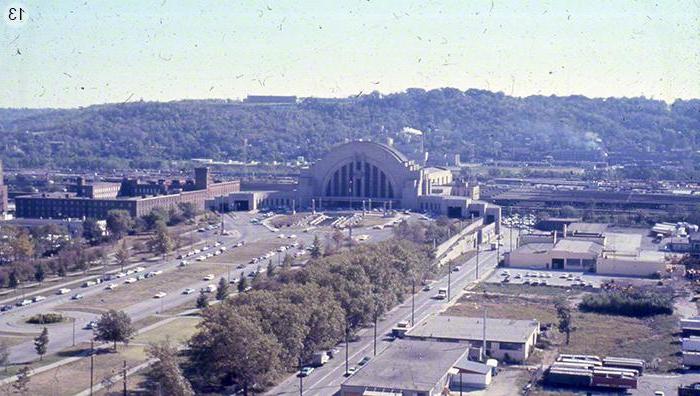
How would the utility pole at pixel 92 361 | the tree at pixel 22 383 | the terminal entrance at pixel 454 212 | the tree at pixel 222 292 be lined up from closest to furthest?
the tree at pixel 22 383 < the utility pole at pixel 92 361 < the tree at pixel 222 292 < the terminal entrance at pixel 454 212

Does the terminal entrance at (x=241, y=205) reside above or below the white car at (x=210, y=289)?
above

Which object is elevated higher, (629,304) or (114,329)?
(114,329)

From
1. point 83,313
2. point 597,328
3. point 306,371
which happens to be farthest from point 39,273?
point 597,328

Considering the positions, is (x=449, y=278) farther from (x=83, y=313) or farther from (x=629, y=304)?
(x=83, y=313)

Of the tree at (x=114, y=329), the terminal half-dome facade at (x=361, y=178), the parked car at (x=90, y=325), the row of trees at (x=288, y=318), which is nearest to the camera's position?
the row of trees at (x=288, y=318)

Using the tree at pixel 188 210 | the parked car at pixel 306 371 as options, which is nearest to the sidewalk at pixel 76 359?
the parked car at pixel 306 371

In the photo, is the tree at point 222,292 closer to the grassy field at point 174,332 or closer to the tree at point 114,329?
the grassy field at point 174,332

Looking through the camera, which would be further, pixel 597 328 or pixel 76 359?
pixel 597 328
